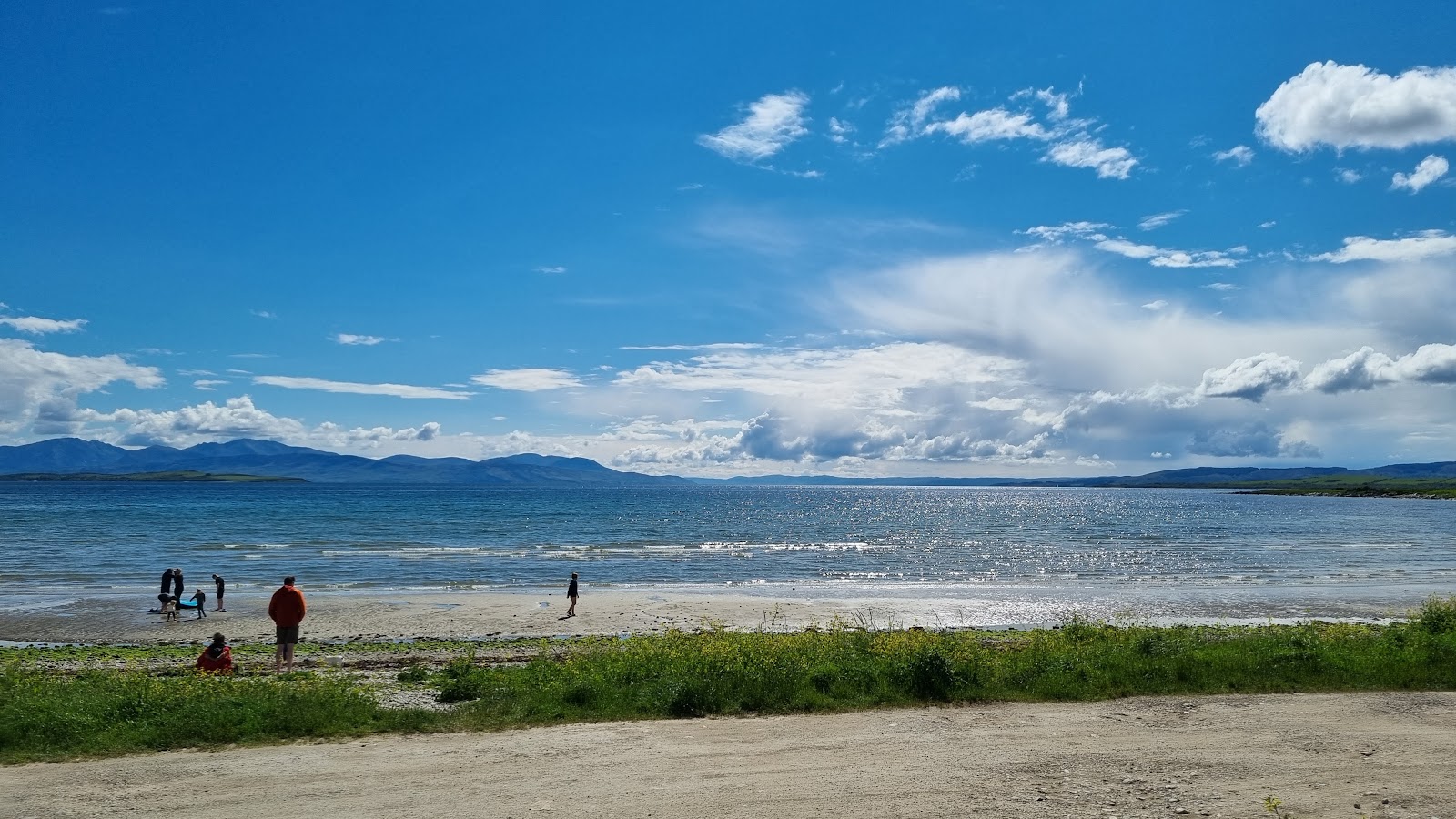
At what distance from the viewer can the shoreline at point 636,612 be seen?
29.8 metres

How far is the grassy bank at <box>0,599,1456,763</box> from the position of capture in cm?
1252

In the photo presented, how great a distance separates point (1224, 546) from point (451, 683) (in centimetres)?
7377

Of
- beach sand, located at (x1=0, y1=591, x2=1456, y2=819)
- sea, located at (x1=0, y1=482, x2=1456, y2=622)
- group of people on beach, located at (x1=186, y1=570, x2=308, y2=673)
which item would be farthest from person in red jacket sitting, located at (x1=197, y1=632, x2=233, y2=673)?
sea, located at (x1=0, y1=482, x2=1456, y2=622)

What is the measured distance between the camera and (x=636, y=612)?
114 ft

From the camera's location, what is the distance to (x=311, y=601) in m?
37.2

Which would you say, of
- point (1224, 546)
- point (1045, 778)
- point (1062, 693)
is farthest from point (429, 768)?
point (1224, 546)

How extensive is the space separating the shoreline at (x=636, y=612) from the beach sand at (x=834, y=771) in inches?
543

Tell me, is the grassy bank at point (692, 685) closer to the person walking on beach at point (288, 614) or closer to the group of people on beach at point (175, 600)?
the person walking on beach at point (288, 614)

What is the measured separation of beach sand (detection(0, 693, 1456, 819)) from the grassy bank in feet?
2.31

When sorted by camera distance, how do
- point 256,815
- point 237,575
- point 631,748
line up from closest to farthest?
1. point 256,815
2. point 631,748
3. point 237,575

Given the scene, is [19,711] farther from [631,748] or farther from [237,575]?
[237,575]

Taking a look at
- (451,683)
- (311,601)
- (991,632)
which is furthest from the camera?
(311,601)

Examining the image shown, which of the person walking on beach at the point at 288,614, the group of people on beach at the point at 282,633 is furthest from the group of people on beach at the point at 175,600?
the person walking on beach at the point at 288,614

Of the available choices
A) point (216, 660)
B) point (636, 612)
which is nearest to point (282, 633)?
point (216, 660)
